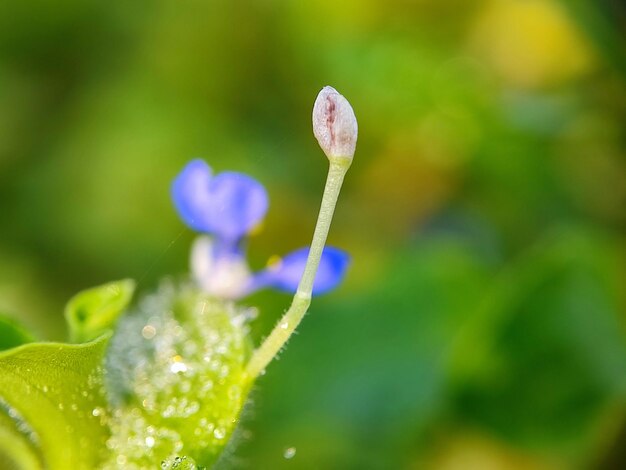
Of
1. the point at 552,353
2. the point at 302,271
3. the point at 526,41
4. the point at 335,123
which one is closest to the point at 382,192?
the point at 526,41

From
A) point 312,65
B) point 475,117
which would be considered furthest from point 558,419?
point 312,65

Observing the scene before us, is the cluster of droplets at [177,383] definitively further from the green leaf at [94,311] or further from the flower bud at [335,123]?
the flower bud at [335,123]

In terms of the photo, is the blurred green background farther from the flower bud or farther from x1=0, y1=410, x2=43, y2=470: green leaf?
the flower bud

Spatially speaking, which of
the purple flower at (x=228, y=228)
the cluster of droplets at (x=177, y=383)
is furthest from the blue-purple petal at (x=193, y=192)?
the cluster of droplets at (x=177, y=383)

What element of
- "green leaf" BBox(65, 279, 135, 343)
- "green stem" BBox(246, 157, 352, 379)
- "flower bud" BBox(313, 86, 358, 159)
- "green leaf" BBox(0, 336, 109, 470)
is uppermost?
"flower bud" BBox(313, 86, 358, 159)

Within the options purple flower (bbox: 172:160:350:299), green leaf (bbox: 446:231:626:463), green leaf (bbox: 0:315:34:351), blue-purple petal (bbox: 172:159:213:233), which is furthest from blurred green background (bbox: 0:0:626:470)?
green leaf (bbox: 0:315:34:351)

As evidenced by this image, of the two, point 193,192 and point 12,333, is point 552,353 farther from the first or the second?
point 12,333
